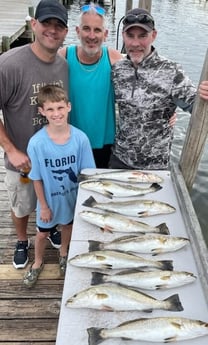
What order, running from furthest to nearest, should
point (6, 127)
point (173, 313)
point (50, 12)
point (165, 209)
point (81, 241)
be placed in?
point (6, 127) < point (50, 12) < point (165, 209) < point (81, 241) < point (173, 313)

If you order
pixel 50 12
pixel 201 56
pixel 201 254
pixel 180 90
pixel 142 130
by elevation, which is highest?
pixel 50 12

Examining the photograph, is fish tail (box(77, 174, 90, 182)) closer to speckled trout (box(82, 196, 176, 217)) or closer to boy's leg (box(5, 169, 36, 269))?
speckled trout (box(82, 196, 176, 217))

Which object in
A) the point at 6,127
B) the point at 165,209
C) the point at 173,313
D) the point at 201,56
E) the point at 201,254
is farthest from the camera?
the point at 201,56

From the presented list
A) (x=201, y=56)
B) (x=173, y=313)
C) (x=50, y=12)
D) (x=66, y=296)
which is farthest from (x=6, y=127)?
(x=201, y=56)

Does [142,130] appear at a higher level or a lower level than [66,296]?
higher

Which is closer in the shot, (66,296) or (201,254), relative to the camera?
(66,296)

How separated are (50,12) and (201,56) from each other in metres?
15.4

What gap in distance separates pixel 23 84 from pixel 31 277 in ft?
5.31

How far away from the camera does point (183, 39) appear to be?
67.4 feet

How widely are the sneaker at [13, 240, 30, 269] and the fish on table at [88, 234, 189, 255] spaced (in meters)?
1.53

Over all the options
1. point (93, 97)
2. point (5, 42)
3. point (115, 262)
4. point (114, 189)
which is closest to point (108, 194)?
point (114, 189)

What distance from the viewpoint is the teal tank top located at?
3.17 metres

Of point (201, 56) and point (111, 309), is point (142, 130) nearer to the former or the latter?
point (111, 309)

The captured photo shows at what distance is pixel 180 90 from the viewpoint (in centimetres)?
288
